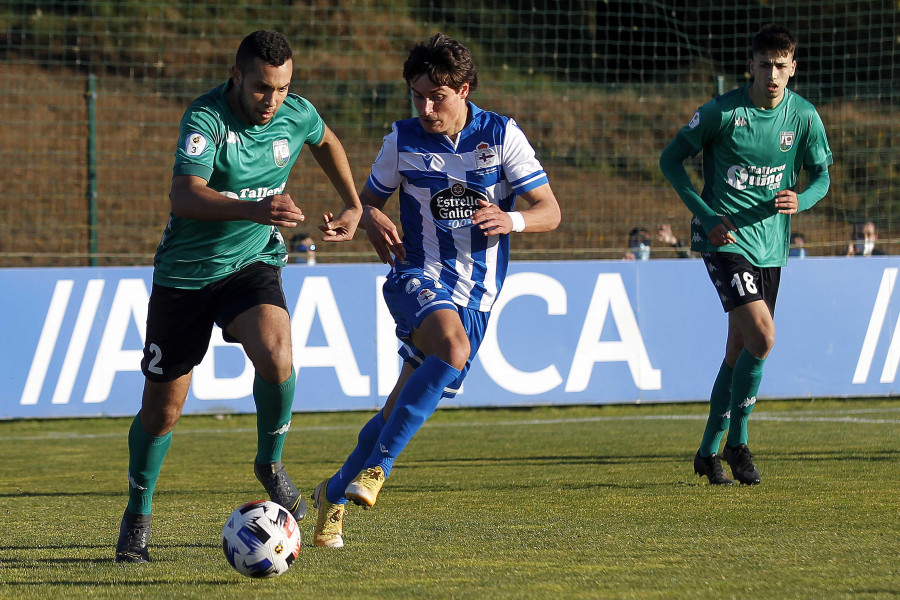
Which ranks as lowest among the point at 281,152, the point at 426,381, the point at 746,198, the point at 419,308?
the point at 426,381

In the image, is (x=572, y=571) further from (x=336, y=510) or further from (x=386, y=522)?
(x=386, y=522)

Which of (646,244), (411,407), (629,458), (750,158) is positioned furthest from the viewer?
(646,244)

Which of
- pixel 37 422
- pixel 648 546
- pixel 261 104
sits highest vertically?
pixel 261 104

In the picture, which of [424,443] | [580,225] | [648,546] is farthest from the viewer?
[580,225]

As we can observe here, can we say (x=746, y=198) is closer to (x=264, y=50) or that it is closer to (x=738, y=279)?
(x=738, y=279)

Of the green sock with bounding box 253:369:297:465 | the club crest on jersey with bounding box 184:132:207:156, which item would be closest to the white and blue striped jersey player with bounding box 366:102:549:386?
the green sock with bounding box 253:369:297:465

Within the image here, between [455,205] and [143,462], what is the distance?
162 cm

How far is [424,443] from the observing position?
9117mm

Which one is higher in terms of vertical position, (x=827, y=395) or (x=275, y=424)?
(x=275, y=424)

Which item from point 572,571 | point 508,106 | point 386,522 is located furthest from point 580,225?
point 572,571

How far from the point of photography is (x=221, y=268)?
4.87 m

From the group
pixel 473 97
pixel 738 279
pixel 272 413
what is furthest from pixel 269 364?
pixel 473 97

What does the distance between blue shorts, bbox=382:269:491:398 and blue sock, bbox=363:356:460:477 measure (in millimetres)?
155

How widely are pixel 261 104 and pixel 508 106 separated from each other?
19381 millimetres
